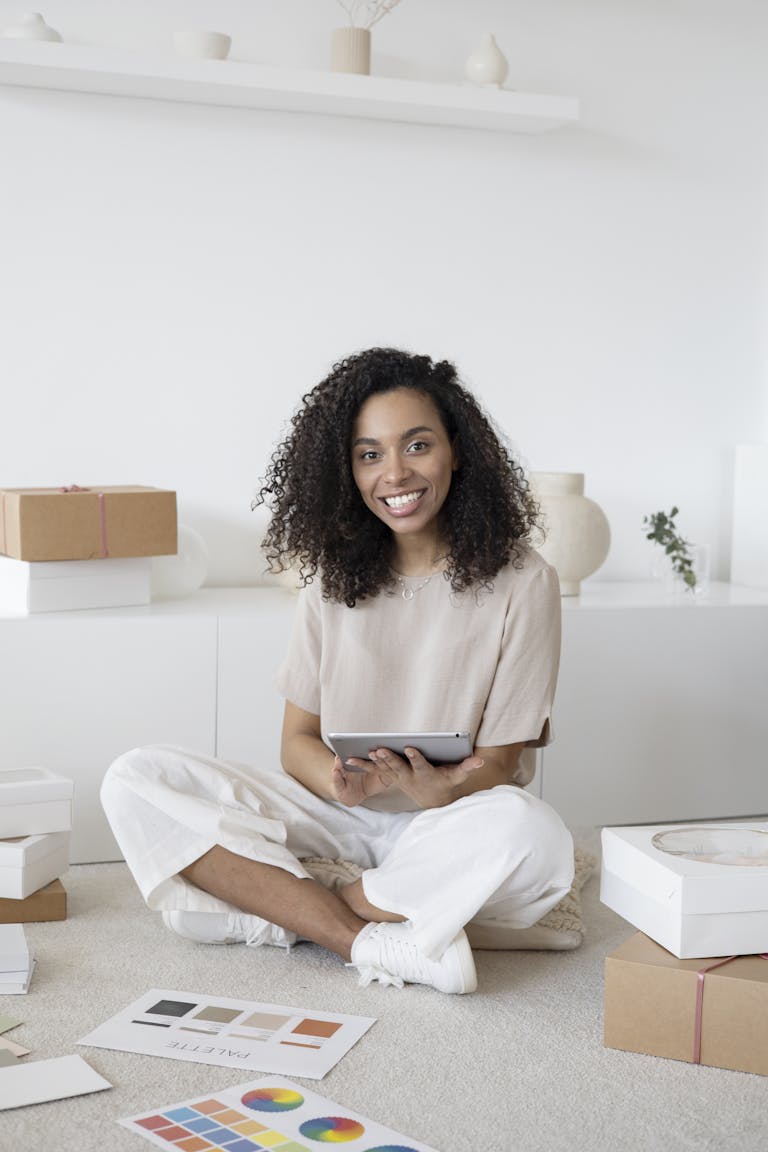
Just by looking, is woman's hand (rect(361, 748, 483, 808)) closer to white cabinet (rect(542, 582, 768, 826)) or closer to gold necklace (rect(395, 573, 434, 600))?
gold necklace (rect(395, 573, 434, 600))

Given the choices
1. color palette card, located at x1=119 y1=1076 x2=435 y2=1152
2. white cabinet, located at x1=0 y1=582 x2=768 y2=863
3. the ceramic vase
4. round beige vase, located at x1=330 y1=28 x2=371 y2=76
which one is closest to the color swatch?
color palette card, located at x1=119 y1=1076 x2=435 y2=1152

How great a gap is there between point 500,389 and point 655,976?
215 centimetres

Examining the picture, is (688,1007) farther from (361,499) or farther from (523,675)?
(361,499)

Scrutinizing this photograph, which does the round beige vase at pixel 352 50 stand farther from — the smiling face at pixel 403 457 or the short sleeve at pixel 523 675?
the short sleeve at pixel 523 675

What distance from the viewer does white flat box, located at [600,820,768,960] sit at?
1895mm

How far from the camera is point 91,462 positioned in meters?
3.42

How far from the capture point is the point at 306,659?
2445mm

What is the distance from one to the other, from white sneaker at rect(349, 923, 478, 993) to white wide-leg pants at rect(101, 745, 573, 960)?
0.03 m

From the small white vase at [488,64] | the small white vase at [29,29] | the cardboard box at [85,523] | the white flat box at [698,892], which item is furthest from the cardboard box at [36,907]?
the small white vase at [488,64]

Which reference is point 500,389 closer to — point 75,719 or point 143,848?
point 75,719

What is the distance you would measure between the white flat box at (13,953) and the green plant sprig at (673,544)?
6.53 ft

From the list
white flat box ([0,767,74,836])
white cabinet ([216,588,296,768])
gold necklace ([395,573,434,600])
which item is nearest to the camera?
gold necklace ([395,573,434,600])

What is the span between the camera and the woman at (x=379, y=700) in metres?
2.22

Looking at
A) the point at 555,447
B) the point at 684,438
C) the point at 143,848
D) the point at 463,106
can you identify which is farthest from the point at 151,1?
the point at 143,848
